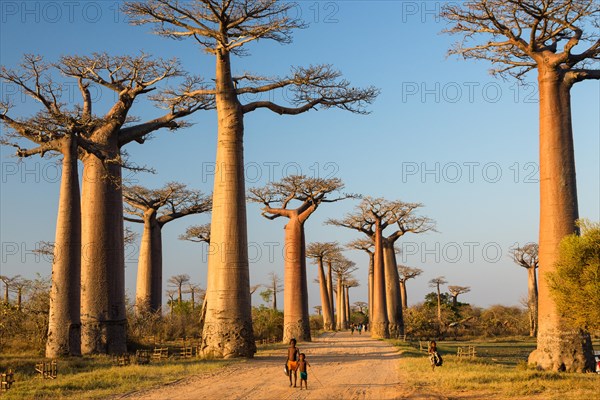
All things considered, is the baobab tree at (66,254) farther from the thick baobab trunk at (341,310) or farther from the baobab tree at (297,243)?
the thick baobab trunk at (341,310)

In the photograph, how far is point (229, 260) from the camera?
17641mm

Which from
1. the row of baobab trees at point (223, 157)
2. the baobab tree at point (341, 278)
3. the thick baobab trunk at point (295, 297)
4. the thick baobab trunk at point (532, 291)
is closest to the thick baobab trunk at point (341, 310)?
the baobab tree at point (341, 278)

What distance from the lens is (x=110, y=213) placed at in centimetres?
1922

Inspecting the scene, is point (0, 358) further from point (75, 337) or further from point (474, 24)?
point (474, 24)

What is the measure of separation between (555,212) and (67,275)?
11.5 m

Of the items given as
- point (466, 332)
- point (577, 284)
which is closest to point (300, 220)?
point (577, 284)

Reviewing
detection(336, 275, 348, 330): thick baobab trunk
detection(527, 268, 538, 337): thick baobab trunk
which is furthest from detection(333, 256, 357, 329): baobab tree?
detection(527, 268, 538, 337): thick baobab trunk

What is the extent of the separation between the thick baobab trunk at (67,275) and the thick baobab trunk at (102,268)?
1.75m

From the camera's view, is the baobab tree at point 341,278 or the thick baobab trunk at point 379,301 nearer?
the thick baobab trunk at point 379,301

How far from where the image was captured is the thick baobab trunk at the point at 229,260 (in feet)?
57.1

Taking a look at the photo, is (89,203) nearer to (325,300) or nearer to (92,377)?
(92,377)

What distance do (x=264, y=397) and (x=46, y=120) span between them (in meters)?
10.8

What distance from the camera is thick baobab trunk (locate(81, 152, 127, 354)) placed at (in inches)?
741

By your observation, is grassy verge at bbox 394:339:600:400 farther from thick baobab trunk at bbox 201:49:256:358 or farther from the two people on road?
thick baobab trunk at bbox 201:49:256:358
